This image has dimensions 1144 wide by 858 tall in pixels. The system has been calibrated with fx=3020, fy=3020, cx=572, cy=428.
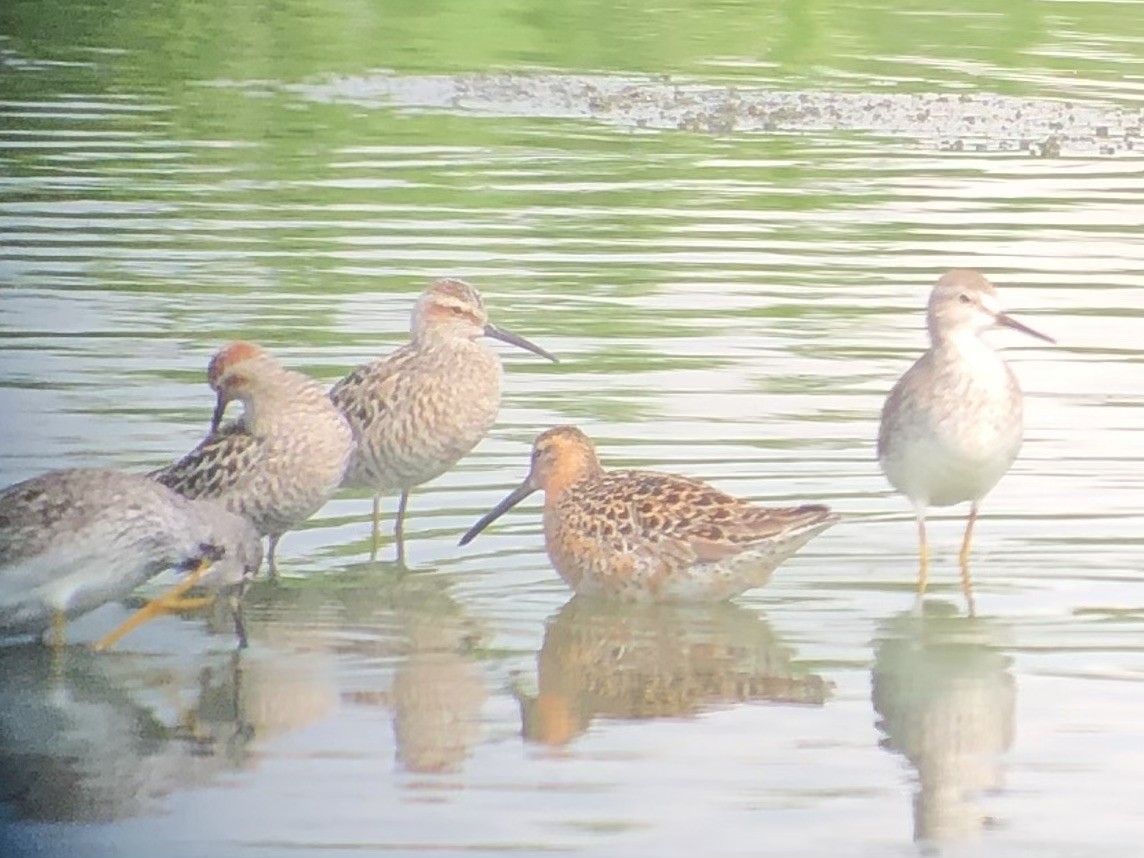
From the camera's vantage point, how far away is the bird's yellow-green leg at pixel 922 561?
1102 centimetres

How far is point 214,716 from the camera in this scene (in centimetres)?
927

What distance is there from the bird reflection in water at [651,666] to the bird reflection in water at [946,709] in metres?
0.32

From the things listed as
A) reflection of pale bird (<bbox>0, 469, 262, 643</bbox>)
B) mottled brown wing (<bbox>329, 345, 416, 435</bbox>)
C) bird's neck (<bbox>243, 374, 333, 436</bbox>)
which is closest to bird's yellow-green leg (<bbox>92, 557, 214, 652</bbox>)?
reflection of pale bird (<bbox>0, 469, 262, 643</bbox>)

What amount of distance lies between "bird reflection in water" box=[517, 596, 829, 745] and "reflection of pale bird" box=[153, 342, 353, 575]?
107 cm

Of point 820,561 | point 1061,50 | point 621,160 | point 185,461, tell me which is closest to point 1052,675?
point 820,561

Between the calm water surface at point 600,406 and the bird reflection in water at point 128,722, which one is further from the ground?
the calm water surface at point 600,406

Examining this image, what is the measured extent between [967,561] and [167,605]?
3.18 metres

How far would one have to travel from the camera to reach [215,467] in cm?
1105

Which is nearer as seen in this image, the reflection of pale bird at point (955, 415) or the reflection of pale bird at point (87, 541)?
the reflection of pale bird at point (87, 541)

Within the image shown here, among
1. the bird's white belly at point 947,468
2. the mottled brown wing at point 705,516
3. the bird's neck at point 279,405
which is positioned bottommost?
the mottled brown wing at point 705,516

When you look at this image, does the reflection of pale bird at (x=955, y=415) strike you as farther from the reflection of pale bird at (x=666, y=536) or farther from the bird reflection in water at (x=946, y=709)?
the reflection of pale bird at (x=666, y=536)

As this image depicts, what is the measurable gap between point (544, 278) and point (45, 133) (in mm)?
6670

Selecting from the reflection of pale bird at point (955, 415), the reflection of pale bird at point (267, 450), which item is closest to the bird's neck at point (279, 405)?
the reflection of pale bird at point (267, 450)

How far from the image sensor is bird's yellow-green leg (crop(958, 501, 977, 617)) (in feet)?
36.0
